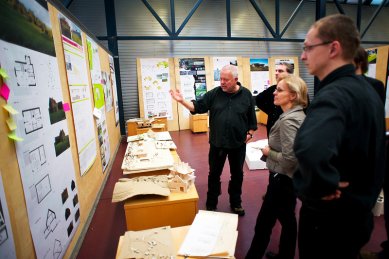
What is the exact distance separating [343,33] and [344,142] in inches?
17.4

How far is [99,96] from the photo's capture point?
3506 mm

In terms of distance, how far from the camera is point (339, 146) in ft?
2.98

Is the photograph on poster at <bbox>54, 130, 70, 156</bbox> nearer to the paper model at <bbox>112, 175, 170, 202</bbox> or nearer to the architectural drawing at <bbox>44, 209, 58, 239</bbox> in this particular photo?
the architectural drawing at <bbox>44, 209, 58, 239</bbox>

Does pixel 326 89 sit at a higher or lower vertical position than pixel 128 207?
higher

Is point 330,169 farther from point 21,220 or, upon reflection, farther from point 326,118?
point 21,220

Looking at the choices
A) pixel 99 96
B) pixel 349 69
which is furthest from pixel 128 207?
pixel 99 96

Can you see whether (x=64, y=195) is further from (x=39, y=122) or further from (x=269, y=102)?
(x=269, y=102)

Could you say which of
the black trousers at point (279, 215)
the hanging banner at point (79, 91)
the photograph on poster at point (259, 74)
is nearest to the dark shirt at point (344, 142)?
the black trousers at point (279, 215)

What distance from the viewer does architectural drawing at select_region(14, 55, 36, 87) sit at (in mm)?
1273

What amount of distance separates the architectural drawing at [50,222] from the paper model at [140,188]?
1.33ft

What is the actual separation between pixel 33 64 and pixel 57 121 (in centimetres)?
47

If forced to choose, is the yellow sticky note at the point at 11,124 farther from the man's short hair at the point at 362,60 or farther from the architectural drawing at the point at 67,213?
the man's short hair at the point at 362,60

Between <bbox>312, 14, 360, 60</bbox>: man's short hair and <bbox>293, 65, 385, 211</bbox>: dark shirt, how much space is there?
0.24 feet

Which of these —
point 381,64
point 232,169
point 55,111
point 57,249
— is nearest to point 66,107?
point 55,111
